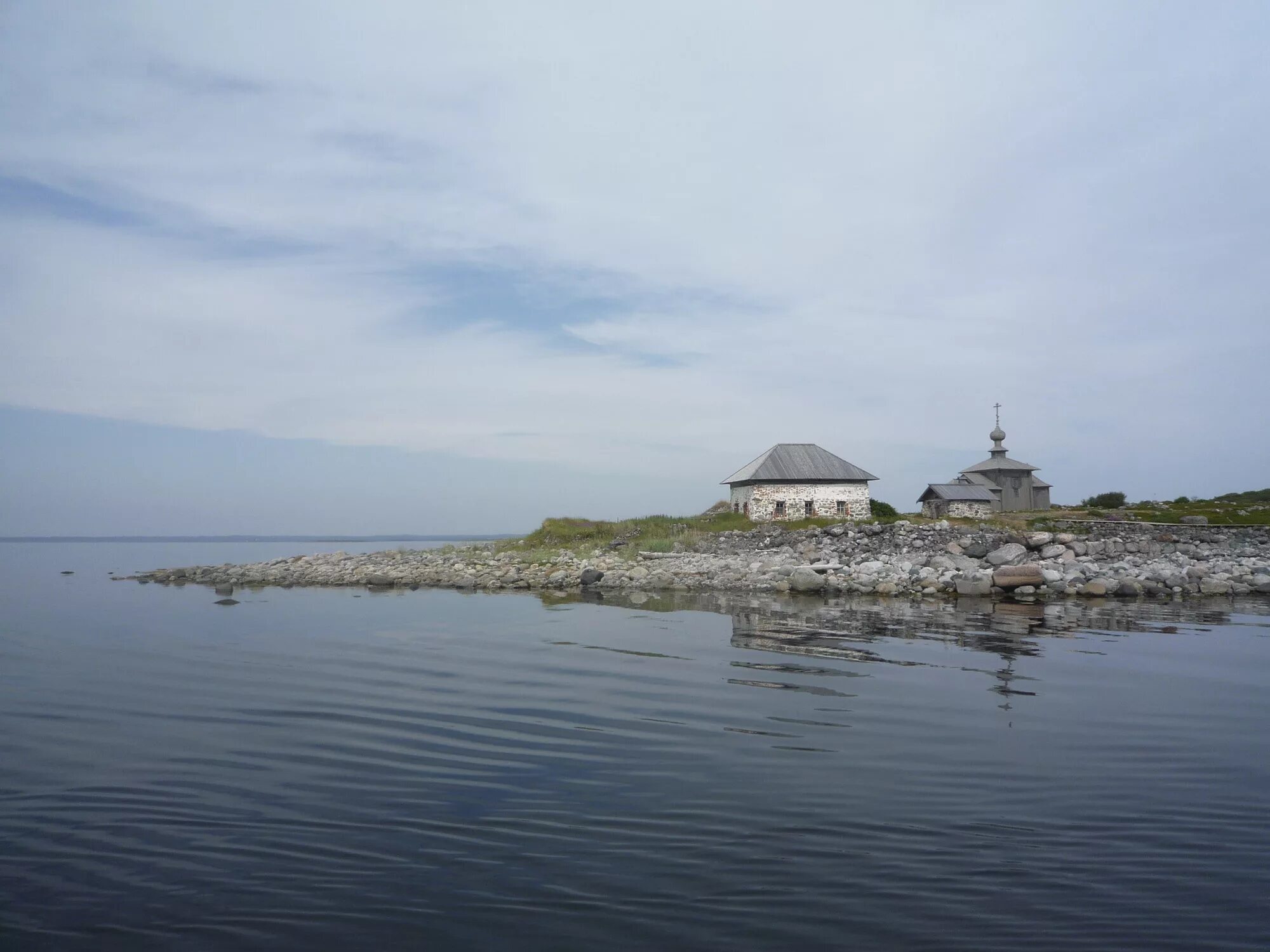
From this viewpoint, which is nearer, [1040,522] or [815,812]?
[815,812]

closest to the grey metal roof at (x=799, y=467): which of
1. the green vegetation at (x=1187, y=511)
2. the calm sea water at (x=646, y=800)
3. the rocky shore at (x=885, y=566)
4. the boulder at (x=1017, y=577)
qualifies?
the rocky shore at (x=885, y=566)

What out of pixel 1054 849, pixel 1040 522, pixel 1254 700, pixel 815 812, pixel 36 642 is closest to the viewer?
pixel 1054 849

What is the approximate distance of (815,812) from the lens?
7.12 metres

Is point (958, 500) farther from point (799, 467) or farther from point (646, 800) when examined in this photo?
point (646, 800)

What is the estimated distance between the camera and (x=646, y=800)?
24.5 feet

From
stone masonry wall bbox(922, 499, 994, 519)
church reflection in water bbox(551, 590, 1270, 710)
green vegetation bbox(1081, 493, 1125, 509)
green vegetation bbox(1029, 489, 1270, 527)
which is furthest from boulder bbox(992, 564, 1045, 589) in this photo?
green vegetation bbox(1081, 493, 1125, 509)

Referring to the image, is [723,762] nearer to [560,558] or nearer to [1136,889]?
[1136,889]

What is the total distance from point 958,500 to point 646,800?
1957 inches

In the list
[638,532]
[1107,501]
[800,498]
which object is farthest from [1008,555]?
[1107,501]

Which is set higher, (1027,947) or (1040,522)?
(1040,522)

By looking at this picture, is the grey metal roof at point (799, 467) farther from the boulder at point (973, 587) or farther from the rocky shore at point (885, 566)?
the boulder at point (973, 587)

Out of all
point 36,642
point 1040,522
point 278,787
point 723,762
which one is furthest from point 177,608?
point 1040,522

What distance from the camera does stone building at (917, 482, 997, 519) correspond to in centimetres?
5200

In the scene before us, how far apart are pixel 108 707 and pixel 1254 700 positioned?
683 inches
